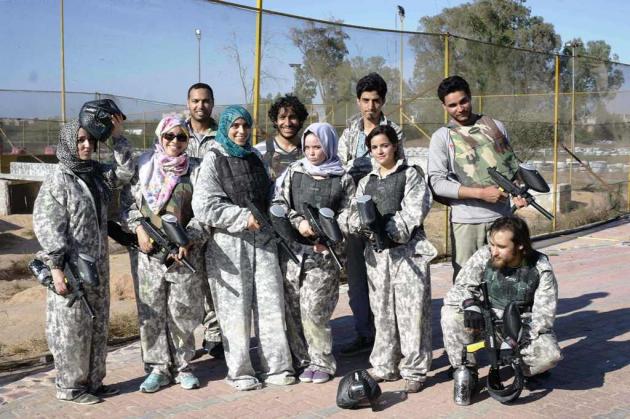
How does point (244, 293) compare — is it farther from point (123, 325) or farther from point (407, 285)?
point (123, 325)

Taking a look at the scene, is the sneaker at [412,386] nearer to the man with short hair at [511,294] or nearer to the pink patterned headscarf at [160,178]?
the man with short hair at [511,294]

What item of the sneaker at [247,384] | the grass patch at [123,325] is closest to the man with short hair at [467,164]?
the sneaker at [247,384]

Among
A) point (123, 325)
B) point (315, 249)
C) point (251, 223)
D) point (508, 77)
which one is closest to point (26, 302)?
point (123, 325)

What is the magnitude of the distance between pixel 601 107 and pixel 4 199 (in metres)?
11.1

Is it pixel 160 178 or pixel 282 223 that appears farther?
pixel 160 178

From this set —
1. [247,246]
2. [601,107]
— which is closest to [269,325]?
[247,246]

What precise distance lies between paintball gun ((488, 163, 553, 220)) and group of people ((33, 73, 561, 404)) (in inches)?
3.4

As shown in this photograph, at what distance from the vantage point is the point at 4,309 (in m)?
7.51

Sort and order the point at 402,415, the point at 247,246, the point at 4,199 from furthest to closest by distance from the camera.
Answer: the point at 4,199
the point at 247,246
the point at 402,415

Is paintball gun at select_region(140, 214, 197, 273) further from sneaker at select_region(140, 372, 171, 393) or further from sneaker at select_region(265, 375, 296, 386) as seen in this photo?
sneaker at select_region(265, 375, 296, 386)

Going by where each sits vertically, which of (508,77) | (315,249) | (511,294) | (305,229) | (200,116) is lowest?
(511,294)

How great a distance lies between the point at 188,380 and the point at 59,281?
1069mm

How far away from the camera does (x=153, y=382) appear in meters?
4.66

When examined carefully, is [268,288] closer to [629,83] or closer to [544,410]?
[544,410]
